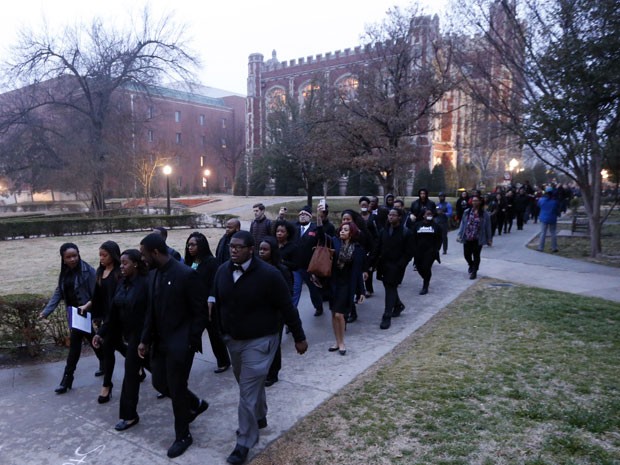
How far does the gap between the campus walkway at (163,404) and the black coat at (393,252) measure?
2.71 feet

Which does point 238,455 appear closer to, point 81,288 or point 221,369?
point 221,369

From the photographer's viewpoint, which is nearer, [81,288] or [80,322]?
[80,322]

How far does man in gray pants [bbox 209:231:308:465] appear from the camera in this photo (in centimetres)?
358

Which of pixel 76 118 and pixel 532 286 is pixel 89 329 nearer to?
pixel 532 286

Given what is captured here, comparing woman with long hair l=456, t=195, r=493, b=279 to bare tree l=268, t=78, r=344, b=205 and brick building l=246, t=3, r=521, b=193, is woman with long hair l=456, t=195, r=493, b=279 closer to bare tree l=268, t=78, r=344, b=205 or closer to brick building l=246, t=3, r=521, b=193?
bare tree l=268, t=78, r=344, b=205

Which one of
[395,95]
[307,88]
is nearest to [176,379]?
[395,95]

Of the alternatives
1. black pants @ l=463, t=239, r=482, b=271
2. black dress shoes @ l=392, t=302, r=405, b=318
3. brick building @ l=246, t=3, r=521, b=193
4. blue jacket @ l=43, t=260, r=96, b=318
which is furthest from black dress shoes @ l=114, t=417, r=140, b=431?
brick building @ l=246, t=3, r=521, b=193

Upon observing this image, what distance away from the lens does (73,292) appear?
5.09 metres

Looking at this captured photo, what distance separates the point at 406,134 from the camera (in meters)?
20.6

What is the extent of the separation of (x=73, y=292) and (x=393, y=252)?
4.21 meters

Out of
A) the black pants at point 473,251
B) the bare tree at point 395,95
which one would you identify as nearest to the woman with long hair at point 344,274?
the black pants at point 473,251

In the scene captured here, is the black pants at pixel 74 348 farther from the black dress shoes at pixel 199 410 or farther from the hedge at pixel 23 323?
the black dress shoes at pixel 199 410

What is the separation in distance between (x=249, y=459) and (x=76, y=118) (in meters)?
33.7

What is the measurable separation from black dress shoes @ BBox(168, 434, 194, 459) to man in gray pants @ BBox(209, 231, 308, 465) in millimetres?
414
